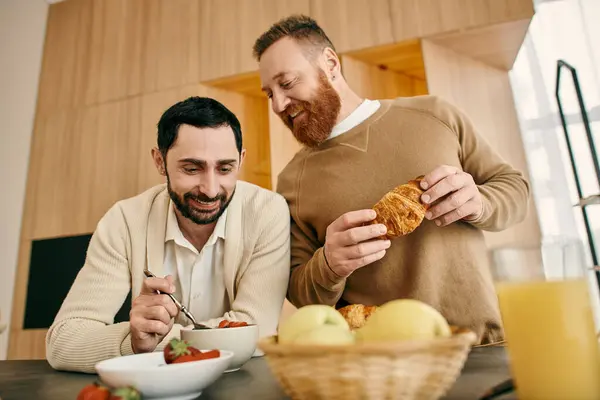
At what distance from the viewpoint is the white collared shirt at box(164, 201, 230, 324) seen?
3.96 ft

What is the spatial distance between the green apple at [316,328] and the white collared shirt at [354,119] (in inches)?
35.5

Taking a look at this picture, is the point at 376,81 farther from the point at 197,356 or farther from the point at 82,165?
the point at 197,356

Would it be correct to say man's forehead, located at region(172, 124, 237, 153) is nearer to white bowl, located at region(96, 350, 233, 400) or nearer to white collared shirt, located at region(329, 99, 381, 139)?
→ white collared shirt, located at region(329, 99, 381, 139)

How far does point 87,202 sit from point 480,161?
2695 millimetres

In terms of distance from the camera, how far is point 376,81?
272 centimetres

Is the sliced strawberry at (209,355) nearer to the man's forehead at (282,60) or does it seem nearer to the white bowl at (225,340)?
the white bowl at (225,340)

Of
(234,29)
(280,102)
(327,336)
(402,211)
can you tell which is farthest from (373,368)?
(234,29)

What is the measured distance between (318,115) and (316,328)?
93 centimetres

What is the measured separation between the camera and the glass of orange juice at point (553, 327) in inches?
16.8

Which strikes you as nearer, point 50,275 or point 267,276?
point 267,276

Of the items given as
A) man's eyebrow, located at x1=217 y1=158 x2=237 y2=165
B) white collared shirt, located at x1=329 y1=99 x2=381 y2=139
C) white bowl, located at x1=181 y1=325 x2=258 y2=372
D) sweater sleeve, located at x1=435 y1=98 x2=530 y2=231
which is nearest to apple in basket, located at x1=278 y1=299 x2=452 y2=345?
white bowl, located at x1=181 y1=325 x2=258 y2=372

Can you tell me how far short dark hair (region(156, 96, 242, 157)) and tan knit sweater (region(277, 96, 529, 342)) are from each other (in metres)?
0.26

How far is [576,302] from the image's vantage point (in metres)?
0.44

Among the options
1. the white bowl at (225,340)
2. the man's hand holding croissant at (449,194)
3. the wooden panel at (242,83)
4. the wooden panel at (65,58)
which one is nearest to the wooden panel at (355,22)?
the wooden panel at (242,83)
